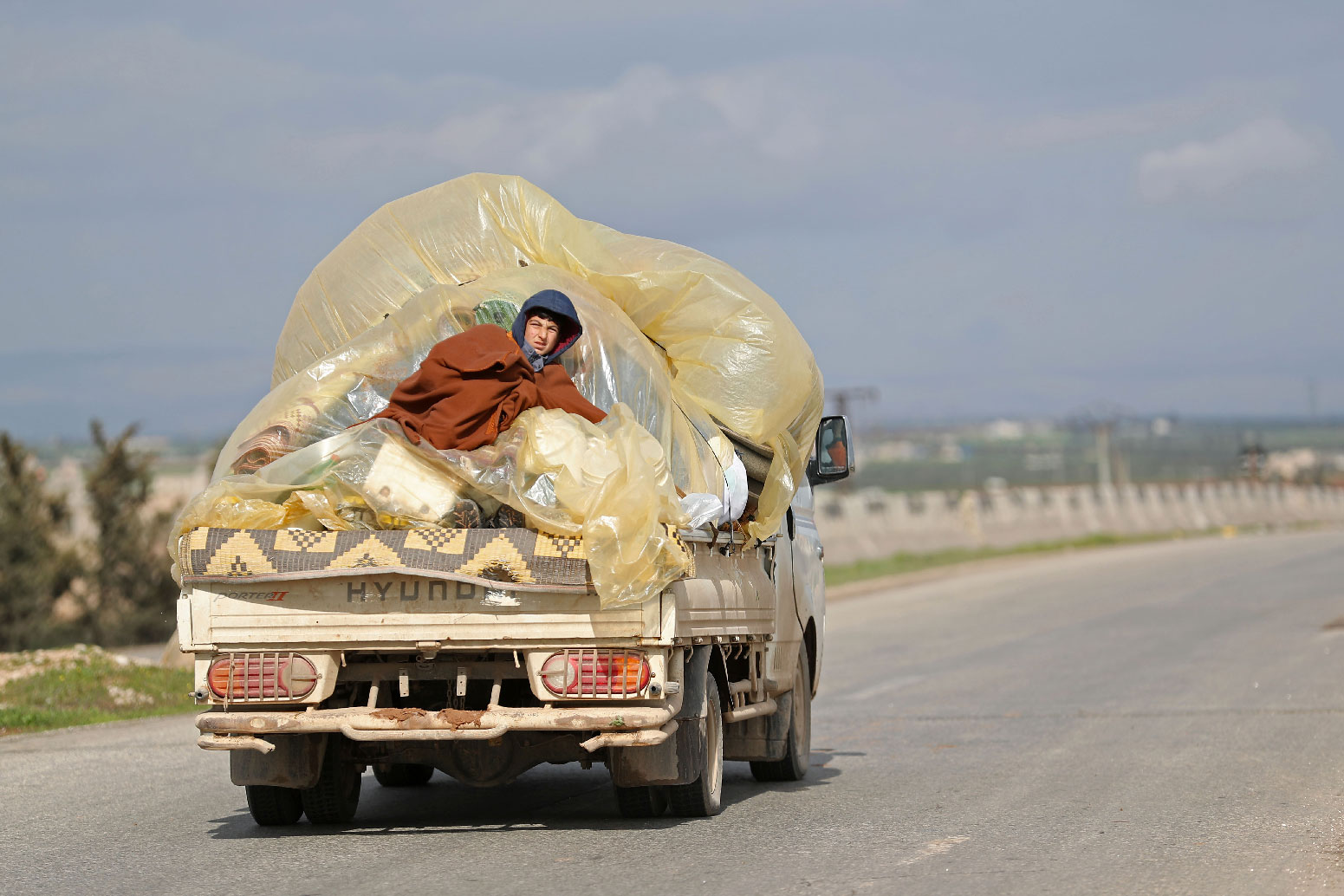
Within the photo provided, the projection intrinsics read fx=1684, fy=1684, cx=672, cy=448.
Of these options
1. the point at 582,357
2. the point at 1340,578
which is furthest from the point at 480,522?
the point at 1340,578

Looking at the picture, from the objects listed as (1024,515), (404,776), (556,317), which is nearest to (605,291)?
(556,317)

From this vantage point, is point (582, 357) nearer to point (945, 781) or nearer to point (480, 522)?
point (480, 522)

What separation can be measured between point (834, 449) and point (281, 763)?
413 centimetres

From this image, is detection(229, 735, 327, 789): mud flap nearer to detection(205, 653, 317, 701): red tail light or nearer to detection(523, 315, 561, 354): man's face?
detection(205, 653, 317, 701): red tail light

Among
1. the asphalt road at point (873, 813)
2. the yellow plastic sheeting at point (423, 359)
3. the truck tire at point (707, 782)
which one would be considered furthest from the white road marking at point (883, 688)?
the yellow plastic sheeting at point (423, 359)

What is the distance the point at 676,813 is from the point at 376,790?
244cm

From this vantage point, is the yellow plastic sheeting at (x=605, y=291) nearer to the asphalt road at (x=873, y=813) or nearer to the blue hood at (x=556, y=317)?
the blue hood at (x=556, y=317)

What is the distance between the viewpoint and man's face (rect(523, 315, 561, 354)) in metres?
7.95

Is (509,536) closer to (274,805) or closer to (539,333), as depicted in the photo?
(539,333)

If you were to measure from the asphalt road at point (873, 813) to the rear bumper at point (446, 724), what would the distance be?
505 millimetres

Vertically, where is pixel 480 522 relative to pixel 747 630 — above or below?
above

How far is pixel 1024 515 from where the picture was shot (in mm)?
51594

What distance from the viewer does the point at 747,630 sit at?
848 centimetres

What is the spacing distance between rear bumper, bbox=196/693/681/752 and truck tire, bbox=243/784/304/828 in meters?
0.87
